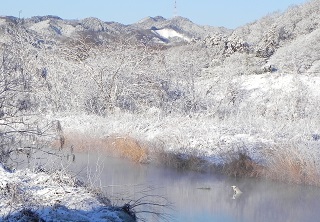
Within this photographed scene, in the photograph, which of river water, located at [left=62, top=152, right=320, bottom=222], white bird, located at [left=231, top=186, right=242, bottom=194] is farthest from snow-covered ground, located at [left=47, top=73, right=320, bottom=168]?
white bird, located at [left=231, top=186, right=242, bottom=194]

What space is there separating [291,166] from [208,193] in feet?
6.64

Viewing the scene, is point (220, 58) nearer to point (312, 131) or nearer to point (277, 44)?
point (277, 44)

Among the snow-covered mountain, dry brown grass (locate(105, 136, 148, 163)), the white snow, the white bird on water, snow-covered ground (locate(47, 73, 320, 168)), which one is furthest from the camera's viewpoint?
the white snow

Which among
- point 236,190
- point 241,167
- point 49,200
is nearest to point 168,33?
point 241,167

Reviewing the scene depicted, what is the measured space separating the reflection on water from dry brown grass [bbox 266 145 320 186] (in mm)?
226

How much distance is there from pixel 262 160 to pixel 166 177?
224cm

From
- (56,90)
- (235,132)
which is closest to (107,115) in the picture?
(56,90)

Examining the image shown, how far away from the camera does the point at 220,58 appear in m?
28.1

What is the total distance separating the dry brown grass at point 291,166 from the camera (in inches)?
451

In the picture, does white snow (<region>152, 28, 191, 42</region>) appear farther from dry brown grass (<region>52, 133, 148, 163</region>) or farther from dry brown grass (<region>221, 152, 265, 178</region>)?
dry brown grass (<region>221, 152, 265, 178</region>)

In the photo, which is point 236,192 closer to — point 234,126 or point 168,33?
point 234,126

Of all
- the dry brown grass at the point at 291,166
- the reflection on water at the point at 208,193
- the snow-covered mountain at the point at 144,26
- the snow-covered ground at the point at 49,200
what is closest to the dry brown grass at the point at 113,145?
the reflection on water at the point at 208,193

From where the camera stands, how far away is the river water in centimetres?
957

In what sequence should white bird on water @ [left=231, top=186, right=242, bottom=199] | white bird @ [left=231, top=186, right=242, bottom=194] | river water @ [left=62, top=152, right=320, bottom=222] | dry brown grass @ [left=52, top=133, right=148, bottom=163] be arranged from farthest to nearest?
dry brown grass @ [left=52, top=133, right=148, bottom=163]
white bird @ [left=231, top=186, right=242, bottom=194]
white bird on water @ [left=231, top=186, right=242, bottom=199]
river water @ [left=62, top=152, right=320, bottom=222]
